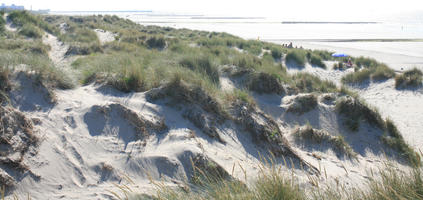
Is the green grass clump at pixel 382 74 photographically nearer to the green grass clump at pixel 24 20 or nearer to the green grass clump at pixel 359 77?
the green grass clump at pixel 359 77

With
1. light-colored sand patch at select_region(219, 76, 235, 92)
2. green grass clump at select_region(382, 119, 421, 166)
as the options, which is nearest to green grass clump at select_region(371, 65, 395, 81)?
green grass clump at select_region(382, 119, 421, 166)

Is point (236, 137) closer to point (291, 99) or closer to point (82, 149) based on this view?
point (82, 149)

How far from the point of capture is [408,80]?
13.6 metres

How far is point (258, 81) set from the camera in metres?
9.16

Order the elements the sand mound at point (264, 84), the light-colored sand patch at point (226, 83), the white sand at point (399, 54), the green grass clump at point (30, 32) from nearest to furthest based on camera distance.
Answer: the light-colored sand patch at point (226, 83)
the sand mound at point (264, 84)
the green grass clump at point (30, 32)
the white sand at point (399, 54)

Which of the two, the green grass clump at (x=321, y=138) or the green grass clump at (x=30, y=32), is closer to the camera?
the green grass clump at (x=321, y=138)

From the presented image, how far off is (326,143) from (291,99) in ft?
6.68

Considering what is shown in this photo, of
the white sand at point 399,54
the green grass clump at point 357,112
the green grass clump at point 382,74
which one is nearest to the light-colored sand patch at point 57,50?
the green grass clump at point 357,112

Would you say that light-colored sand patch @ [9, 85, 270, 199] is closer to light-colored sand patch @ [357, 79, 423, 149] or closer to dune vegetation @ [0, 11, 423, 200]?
dune vegetation @ [0, 11, 423, 200]

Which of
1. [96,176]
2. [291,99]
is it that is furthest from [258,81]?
[96,176]

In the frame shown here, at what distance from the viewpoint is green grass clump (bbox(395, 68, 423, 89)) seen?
13.5 meters

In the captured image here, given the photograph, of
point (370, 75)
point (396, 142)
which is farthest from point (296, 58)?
point (396, 142)

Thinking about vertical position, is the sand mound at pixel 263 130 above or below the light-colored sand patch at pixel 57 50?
below

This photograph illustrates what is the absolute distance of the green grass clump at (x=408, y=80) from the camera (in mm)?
13508
